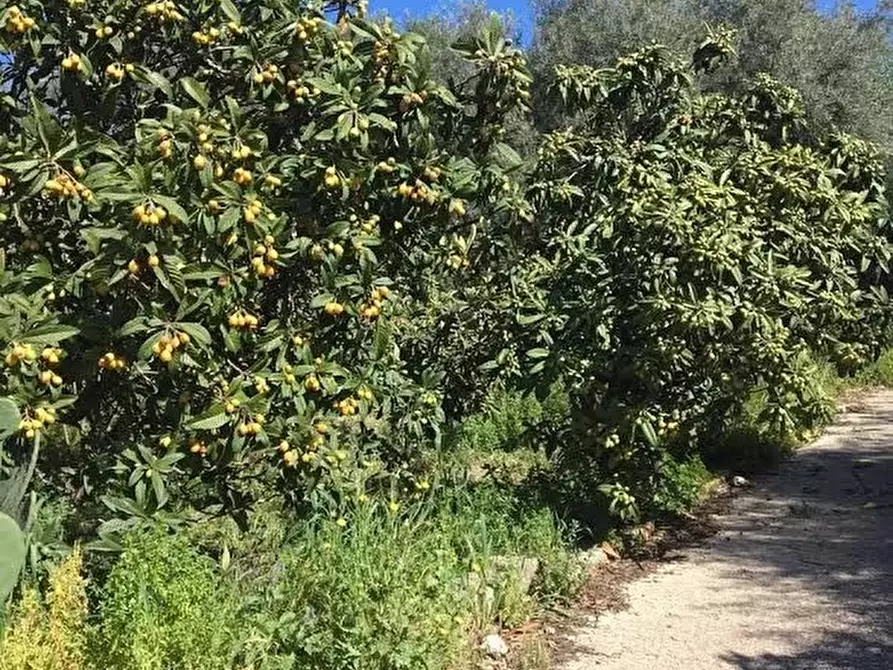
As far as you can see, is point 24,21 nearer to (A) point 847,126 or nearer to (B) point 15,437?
(B) point 15,437

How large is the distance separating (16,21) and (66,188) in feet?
2.63

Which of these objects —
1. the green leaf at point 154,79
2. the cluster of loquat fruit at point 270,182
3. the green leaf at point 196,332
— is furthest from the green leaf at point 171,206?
the green leaf at point 154,79

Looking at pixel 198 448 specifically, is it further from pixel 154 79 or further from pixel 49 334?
pixel 154 79

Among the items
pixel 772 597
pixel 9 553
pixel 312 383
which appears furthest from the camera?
pixel 772 597

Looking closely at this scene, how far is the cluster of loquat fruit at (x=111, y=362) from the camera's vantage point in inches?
147

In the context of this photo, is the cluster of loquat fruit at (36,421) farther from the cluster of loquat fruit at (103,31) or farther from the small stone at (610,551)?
the small stone at (610,551)

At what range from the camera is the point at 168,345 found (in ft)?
11.7

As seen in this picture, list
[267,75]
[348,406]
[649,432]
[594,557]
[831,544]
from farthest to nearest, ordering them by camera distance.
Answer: [831,544] → [594,557] → [649,432] → [267,75] → [348,406]

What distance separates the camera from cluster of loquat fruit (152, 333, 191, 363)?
11.7 feet

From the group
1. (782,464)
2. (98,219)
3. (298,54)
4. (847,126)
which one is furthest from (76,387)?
(847,126)

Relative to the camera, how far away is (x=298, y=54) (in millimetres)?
4395

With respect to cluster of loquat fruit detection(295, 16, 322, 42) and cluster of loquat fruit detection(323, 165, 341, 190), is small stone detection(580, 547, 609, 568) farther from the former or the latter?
cluster of loquat fruit detection(295, 16, 322, 42)

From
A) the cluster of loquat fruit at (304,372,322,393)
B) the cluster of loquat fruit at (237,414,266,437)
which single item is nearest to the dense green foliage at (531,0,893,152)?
the cluster of loquat fruit at (304,372,322,393)

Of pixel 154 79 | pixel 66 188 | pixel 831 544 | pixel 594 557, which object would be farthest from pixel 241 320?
pixel 831 544
